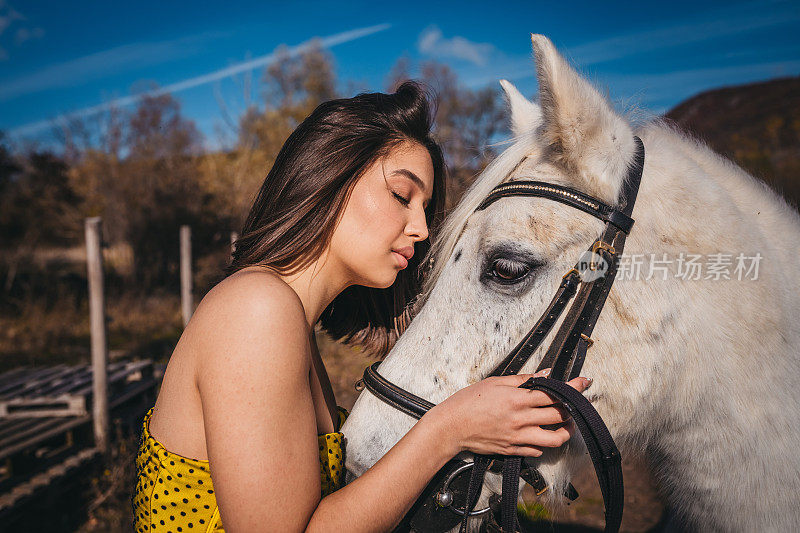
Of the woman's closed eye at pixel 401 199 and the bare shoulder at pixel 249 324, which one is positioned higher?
the woman's closed eye at pixel 401 199

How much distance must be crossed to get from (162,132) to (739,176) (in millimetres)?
19028

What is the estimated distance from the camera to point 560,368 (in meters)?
1.36

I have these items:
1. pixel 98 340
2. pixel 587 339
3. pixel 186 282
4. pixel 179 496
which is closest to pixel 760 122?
pixel 186 282

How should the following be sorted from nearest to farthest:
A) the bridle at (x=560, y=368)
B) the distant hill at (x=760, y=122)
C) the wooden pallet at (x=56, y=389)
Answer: the bridle at (x=560, y=368), the wooden pallet at (x=56, y=389), the distant hill at (x=760, y=122)

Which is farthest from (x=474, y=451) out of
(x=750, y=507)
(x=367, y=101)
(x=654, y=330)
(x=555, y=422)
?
(x=367, y=101)

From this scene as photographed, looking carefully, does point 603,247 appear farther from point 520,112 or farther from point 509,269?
point 520,112

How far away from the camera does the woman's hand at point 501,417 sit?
1257mm

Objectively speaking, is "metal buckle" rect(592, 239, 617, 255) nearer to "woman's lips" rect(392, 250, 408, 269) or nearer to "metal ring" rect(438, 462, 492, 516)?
"woman's lips" rect(392, 250, 408, 269)

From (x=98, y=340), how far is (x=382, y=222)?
489 cm

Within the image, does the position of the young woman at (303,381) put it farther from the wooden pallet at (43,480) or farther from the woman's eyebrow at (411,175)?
the wooden pallet at (43,480)

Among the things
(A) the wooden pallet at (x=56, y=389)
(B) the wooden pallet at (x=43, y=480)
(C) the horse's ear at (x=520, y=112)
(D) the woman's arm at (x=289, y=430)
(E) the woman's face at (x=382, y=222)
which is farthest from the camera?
(A) the wooden pallet at (x=56, y=389)

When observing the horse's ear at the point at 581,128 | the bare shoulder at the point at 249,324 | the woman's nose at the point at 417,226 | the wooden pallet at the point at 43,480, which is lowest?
the wooden pallet at the point at 43,480

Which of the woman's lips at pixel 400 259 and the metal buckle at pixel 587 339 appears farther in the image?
the woman's lips at pixel 400 259

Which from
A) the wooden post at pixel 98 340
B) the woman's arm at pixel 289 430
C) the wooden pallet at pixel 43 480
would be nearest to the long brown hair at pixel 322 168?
the woman's arm at pixel 289 430
